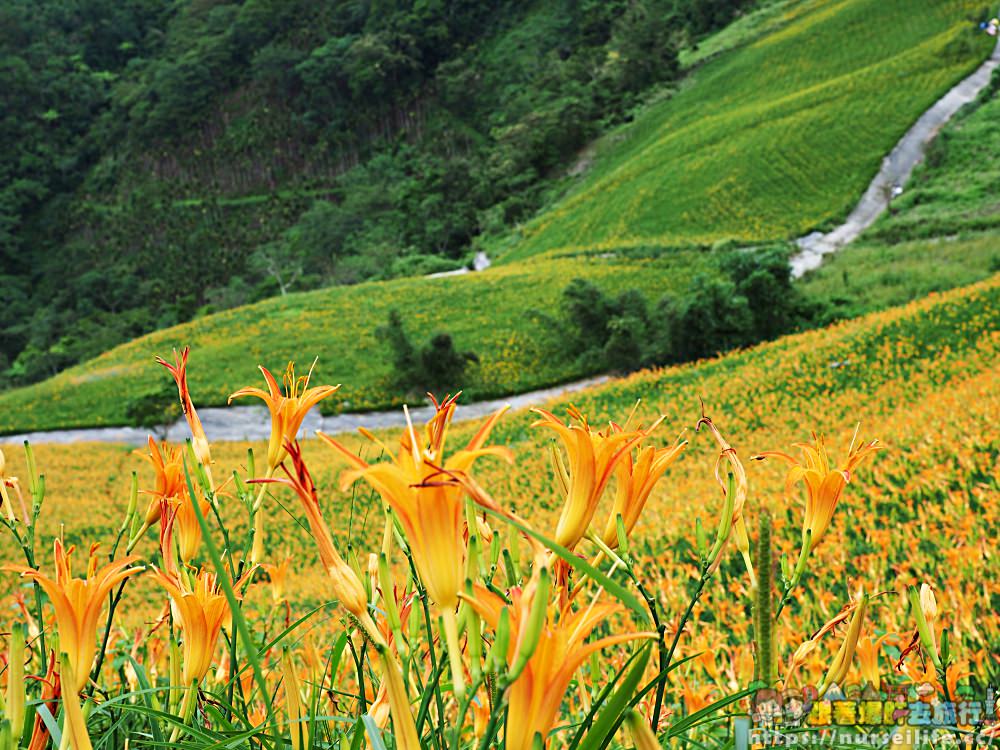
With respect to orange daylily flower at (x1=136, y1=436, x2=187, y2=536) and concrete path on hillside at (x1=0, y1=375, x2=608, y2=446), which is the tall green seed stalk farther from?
concrete path on hillside at (x1=0, y1=375, x2=608, y2=446)

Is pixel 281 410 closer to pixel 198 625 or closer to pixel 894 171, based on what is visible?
pixel 198 625

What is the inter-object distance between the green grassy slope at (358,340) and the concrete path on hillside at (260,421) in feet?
0.89

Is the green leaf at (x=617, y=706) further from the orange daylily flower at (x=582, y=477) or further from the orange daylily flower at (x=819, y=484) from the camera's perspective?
the orange daylily flower at (x=819, y=484)

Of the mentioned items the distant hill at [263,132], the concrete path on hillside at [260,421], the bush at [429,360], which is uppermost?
the distant hill at [263,132]

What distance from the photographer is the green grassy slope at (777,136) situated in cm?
2677

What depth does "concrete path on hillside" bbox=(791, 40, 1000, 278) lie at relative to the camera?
75.4ft

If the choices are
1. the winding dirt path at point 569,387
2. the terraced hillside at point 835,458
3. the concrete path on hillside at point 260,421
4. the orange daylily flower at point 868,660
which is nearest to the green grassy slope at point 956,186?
the winding dirt path at point 569,387

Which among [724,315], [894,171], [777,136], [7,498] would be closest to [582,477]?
[7,498]

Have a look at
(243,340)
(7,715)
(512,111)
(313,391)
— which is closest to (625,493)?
(313,391)

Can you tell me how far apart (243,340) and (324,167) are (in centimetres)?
4455

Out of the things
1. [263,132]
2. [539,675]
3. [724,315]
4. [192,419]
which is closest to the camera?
[539,675]

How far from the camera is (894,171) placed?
26312mm

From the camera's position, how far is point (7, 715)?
0.64m

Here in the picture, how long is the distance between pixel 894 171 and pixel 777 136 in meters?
4.61
